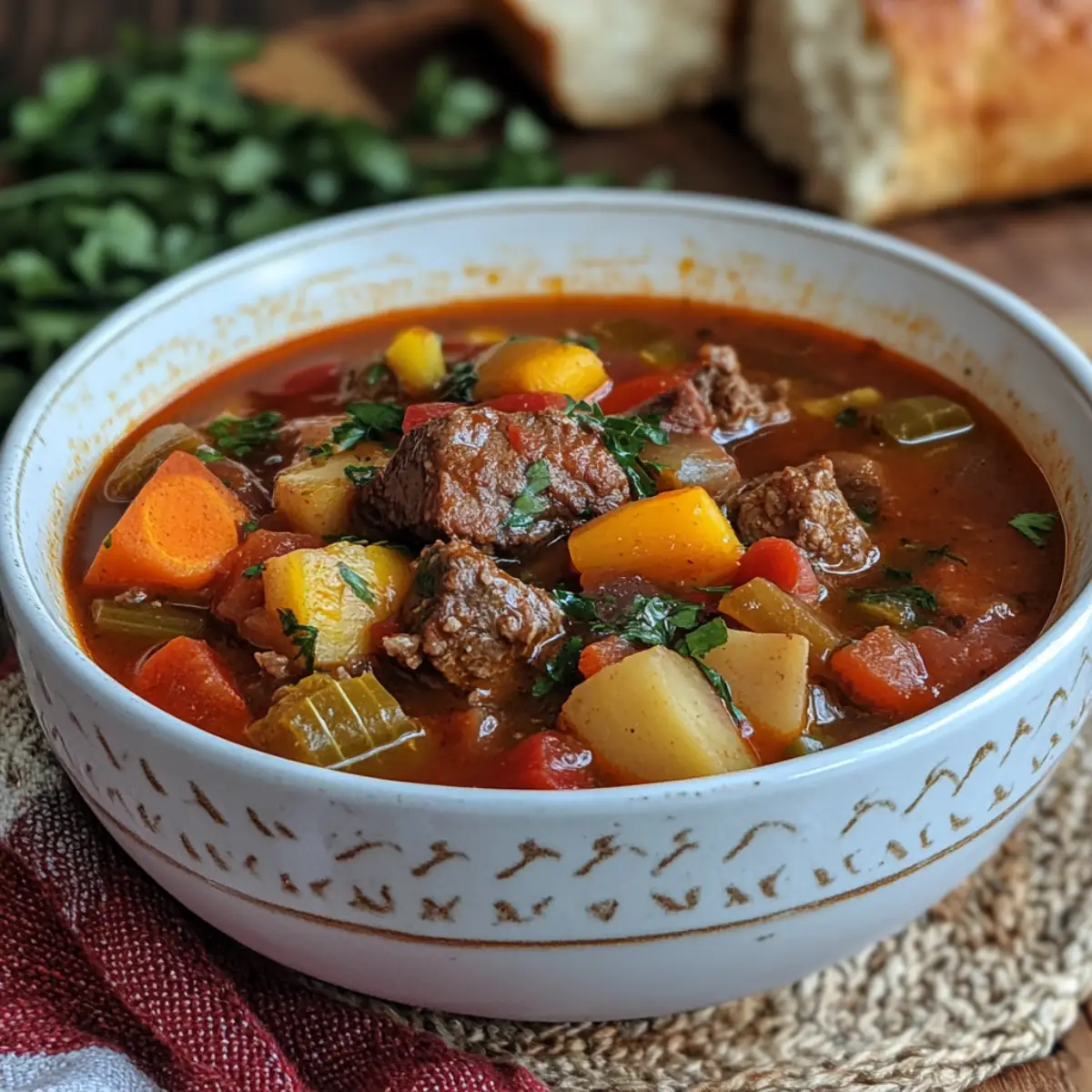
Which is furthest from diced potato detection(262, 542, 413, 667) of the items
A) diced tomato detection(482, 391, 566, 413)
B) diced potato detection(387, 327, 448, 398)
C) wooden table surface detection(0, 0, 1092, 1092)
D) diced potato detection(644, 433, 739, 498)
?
wooden table surface detection(0, 0, 1092, 1092)

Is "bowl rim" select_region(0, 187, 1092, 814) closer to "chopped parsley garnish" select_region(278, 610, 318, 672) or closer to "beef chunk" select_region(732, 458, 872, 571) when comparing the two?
"chopped parsley garnish" select_region(278, 610, 318, 672)

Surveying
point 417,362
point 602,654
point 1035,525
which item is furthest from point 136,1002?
point 1035,525

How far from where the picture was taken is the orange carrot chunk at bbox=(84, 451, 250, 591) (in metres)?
3.19

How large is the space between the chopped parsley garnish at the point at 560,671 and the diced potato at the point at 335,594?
0.36 metres

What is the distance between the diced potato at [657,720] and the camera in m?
2.58

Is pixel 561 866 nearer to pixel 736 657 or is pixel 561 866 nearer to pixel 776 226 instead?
pixel 736 657

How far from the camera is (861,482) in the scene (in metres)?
3.45

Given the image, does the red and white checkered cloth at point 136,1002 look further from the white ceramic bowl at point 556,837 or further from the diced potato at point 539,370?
the diced potato at point 539,370

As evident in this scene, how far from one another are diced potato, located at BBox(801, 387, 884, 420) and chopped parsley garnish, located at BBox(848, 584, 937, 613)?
790 millimetres

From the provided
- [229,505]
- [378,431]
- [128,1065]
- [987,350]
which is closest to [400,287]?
[378,431]

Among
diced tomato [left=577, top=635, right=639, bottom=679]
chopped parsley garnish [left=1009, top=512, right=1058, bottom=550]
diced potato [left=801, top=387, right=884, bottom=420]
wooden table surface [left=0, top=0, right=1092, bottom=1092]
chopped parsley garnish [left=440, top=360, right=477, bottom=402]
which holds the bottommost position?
wooden table surface [left=0, top=0, right=1092, bottom=1092]

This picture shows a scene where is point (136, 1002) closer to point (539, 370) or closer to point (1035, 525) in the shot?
point (539, 370)

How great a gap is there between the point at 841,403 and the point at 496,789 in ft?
5.89

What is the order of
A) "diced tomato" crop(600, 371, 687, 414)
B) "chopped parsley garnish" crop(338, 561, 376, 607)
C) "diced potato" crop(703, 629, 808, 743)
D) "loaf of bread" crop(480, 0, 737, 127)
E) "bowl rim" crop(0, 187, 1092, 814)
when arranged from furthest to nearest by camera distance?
"loaf of bread" crop(480, 0, 737, 127)
"diced tomato" crop(600, 371, 687, 414)
"chopped parsley garnish" crop(338, 561, 376, 607)
"diced potato" crop(703, 629, 808, 743)
"bowl rim" crop(0, 187, 1092, 814)
